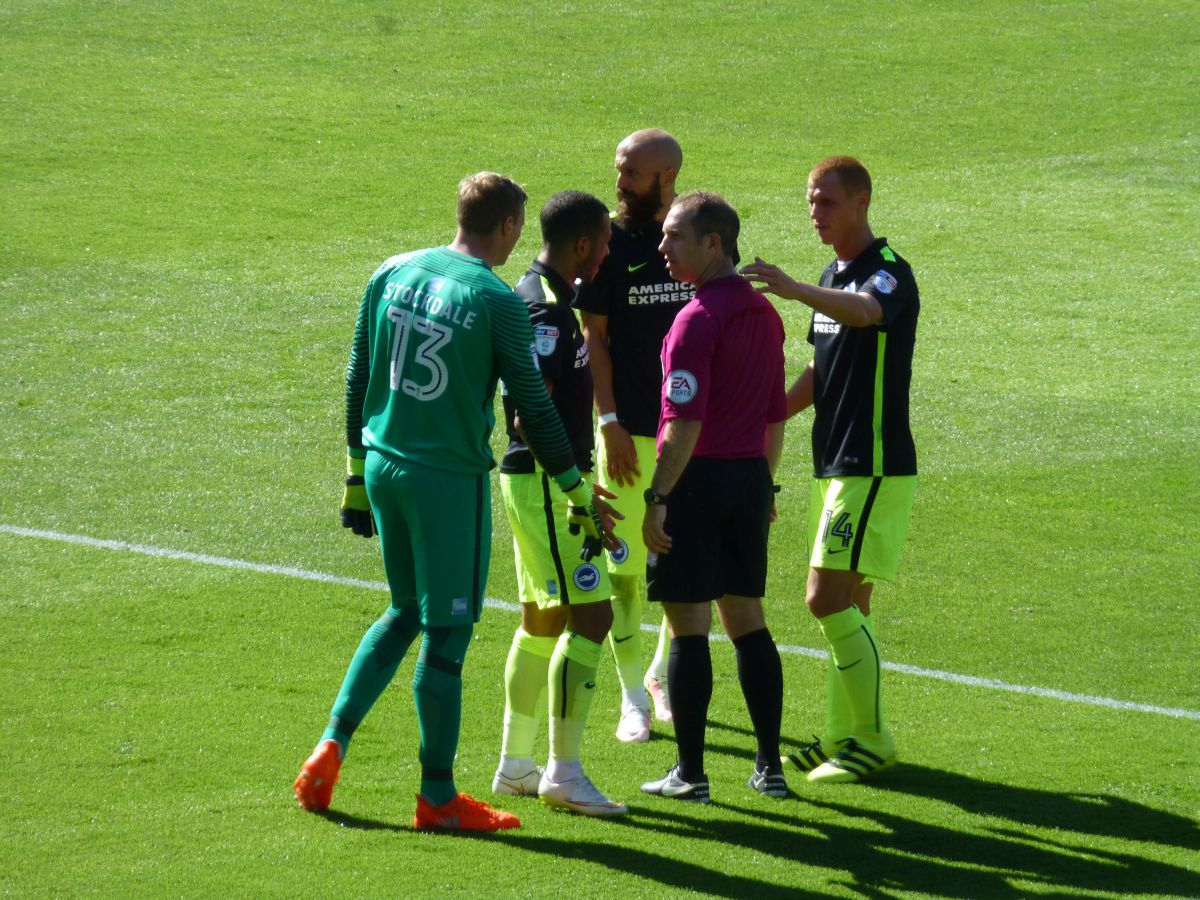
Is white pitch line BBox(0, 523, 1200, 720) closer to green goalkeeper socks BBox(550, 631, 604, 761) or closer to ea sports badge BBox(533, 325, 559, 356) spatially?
green goalkeeper socks BBox(550, 631, 604, 761)

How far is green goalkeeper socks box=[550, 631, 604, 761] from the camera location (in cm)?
564

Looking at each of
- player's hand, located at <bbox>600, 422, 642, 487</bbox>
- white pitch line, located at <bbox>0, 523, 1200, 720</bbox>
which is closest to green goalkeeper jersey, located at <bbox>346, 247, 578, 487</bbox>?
player's hand, located at <bbox>600, 422, 642, 487</bbox>

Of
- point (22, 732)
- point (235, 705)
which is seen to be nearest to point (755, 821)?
point (235, 705)

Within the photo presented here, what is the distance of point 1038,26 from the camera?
23969mm

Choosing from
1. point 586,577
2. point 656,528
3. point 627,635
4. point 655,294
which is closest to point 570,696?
point 586,577

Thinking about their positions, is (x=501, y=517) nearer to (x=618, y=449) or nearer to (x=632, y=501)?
(x=632, y=501)

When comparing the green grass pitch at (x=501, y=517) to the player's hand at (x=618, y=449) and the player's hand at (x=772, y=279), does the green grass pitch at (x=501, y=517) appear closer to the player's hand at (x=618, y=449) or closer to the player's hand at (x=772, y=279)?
the player's hand at (x=618, y=449)

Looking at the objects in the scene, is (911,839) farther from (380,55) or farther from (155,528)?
(380,55)

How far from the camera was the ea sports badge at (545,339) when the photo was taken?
564 cm

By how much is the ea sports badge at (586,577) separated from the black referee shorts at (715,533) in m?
0.19

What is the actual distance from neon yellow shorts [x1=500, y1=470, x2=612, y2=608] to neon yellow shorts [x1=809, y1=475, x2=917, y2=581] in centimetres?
91

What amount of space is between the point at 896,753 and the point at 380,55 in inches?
692

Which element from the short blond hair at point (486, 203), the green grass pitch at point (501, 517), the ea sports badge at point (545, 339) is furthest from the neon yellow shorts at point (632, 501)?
the short blond hair at point (486, 203)

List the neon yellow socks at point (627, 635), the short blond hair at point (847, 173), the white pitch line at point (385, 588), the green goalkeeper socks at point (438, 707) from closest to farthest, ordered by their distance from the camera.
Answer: the green goalkeeper socks at point (438, 707)
the short blond hair at point (847, 173)
the neon yellow socks at point (627, 635)
the white pitch line at point (385, 588)
